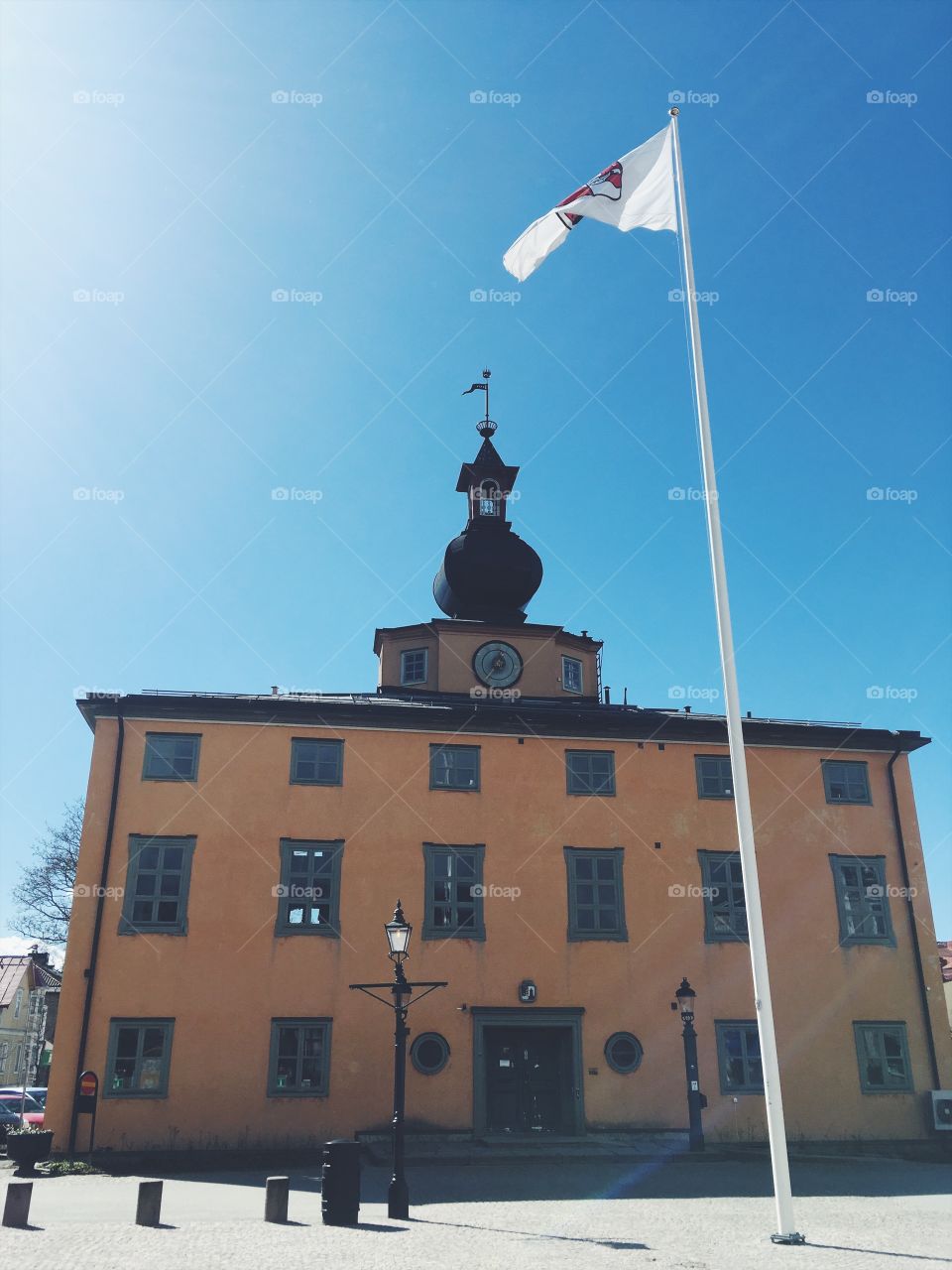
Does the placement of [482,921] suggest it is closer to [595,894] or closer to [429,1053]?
[595,894]

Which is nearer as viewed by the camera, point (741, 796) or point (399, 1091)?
point (741, 796)

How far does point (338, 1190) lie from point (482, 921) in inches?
370

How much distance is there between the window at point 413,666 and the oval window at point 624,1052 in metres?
10.2

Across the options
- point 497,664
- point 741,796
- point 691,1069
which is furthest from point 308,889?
point 741,796

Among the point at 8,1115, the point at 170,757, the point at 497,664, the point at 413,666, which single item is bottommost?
the point at 8,1115

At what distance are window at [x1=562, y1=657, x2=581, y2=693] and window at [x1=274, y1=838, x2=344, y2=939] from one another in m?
8.26

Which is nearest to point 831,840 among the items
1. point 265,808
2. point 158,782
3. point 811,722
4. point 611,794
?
point 811,722

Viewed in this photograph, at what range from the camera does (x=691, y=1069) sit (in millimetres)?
19844

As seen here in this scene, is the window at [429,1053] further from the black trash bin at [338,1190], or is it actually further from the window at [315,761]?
the black trash bin at [338,1190]

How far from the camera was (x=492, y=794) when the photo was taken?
22953mm

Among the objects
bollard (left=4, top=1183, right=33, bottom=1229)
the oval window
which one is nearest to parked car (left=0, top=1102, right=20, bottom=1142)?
the oval window

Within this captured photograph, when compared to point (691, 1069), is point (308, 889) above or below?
above

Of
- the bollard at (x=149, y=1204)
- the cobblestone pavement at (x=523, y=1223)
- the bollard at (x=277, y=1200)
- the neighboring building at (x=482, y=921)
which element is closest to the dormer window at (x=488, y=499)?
the neighboring building at (x=482, y=921)

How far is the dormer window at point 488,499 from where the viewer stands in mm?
29500
